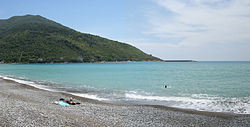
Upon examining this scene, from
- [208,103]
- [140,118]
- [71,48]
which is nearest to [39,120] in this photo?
[140,118]

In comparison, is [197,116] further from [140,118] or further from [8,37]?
[8,37]

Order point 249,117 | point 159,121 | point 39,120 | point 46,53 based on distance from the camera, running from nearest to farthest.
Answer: point 39,120
point 159,121
point 249,117
point 46,53

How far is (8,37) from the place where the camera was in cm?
17700

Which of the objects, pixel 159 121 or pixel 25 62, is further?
pixel 25 62

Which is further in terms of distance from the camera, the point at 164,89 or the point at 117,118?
the point at 164,89

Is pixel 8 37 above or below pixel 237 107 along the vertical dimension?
above

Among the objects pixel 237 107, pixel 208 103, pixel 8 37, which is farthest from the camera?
pixel 8 37

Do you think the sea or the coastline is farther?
the sea

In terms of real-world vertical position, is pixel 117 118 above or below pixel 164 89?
below

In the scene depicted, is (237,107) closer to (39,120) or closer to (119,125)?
(119,125)

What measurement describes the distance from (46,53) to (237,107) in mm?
168356

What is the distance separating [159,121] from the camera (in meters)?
11.6

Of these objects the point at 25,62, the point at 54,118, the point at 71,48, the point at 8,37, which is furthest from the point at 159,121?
the point at 8,37

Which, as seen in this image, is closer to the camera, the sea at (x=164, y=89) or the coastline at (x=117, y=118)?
the coastline at (x=117, y=118)
